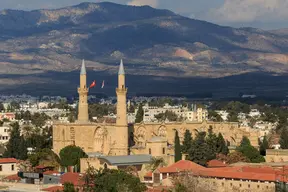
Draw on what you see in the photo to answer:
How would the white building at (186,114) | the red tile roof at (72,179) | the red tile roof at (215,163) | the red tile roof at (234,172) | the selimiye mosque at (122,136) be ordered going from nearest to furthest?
the red tile roof at (234,172) → the red tile roof at (72,179) → the red tile roof at (215,163) → the selimiye mosque at (122,136) → the white building at (186,114)

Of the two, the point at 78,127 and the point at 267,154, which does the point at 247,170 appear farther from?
the point at 78,127

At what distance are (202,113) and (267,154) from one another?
39489 mm

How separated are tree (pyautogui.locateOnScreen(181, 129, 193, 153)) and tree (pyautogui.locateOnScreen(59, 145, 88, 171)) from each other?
695 centimetres

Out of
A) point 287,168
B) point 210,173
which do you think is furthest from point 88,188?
point 287,168

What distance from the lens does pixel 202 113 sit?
4129 inches

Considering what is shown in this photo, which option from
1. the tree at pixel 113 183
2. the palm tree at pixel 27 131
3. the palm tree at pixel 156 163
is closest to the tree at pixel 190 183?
the tree at pixel 113 183

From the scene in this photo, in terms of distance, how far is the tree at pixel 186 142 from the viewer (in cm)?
6538

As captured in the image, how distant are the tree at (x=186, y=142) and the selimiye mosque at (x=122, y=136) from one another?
99cm

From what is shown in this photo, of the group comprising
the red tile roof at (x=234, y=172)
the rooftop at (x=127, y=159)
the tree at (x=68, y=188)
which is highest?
the rooftop at (x=127, y=159)

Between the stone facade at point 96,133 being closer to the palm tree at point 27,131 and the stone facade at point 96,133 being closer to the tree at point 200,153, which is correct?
the tree at point 200,153

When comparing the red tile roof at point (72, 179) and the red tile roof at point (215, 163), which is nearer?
the red tile roof at point (72, 179)

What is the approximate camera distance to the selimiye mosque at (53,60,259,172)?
59.8 meters

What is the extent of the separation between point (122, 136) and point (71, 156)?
4650mm

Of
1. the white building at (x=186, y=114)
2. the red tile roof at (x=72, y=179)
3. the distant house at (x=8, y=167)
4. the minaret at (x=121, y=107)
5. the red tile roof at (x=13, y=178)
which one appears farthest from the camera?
the white building at (x=186, y=114)
